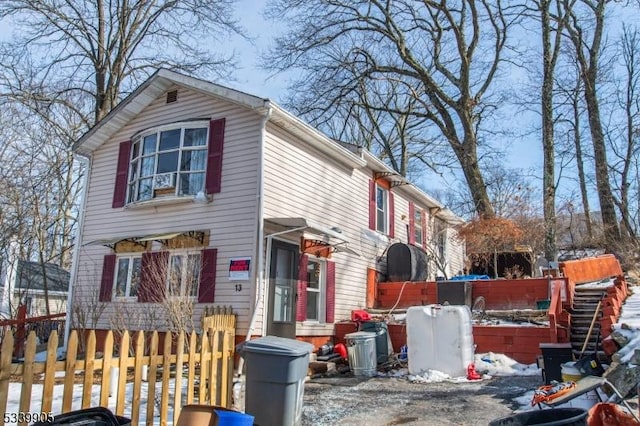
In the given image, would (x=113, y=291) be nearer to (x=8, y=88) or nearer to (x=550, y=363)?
(x=550, y=363)

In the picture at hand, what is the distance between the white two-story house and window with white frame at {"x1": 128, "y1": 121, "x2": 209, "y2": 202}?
3 centimetres

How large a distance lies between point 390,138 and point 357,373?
73.5 ft

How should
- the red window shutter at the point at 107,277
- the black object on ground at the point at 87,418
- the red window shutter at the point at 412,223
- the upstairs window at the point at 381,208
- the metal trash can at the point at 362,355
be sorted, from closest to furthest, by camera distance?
the black object on ground at the point at 87,418 < the metal trash can at the point at 362,355 < the red window shutter at the point at 107,277 < the upstairs window at the point at 381,208 < the red window shutter at the point at 412,223

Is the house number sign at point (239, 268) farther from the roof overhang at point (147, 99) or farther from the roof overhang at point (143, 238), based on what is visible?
the roof overhang at point (147, 99)

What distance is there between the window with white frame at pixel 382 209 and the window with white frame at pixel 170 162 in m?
6.21

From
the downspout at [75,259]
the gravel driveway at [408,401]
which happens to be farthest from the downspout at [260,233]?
the downspout at [75,259]

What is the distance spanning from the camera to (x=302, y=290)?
11062mm

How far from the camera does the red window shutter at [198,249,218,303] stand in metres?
10.0

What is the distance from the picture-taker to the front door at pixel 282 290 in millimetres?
10102

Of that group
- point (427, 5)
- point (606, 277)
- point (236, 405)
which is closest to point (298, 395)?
point (236, 405)

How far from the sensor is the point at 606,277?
1558cm

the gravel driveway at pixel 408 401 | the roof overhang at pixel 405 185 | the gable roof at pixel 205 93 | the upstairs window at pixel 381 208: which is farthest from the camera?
the upstairs window at pixel 381 208

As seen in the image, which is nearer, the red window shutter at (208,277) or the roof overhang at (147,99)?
the red window shutter at (208,277)

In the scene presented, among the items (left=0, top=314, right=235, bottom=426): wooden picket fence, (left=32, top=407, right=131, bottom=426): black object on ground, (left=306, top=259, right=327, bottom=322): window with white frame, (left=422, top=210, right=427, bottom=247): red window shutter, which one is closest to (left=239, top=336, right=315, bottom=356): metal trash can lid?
(left=0, top=314, right=235, bottom=426): wooden picket fence
